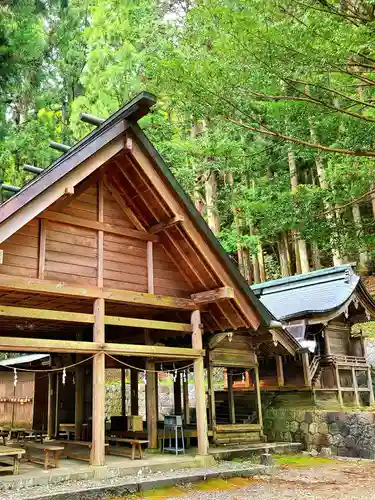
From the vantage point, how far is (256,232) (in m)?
27.1

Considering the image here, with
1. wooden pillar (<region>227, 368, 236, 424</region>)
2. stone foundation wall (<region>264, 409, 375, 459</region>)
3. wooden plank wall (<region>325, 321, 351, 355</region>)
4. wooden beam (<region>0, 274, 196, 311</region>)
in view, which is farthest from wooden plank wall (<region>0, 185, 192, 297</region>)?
wooden plank wall (<region>325, 321, 351, 355</region>)

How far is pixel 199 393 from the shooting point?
962 cm

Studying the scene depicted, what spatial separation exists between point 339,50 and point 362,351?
11375 mm

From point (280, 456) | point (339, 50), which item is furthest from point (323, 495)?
point (339, 50)

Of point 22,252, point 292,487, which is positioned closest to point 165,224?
point 22,252

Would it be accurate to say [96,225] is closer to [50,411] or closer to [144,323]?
[144,323]

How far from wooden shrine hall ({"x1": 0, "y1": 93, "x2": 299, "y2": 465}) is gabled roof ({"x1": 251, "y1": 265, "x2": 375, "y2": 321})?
551 centimetres

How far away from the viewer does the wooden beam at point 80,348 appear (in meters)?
7.62

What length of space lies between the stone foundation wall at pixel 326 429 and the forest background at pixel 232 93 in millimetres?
5256

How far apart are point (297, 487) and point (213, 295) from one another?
3.83 metres

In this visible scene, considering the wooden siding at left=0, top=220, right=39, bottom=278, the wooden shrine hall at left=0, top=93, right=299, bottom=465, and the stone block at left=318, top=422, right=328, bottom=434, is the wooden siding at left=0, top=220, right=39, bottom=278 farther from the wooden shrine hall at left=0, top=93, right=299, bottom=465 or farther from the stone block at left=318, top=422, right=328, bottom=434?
the stone block at left=318, top=422, right=328, bottom=434

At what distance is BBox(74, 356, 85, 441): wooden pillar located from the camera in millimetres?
12599

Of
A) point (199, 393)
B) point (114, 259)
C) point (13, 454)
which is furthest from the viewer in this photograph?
point (199, 393)

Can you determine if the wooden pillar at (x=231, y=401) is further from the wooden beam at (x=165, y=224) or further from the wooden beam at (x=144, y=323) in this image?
the wooden beam at (x=165, y=224)
